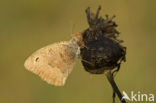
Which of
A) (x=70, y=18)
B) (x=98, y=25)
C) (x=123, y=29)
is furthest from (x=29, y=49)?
(x=98, y=25)

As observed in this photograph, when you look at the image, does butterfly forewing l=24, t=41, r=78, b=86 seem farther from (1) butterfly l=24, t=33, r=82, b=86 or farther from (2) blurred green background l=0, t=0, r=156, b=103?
(2) blurred green background l=0, t=0, r=156, b=103

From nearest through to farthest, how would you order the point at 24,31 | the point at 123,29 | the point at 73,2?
1. the point at 123,29
2. the point at 24,31
3. the point at 73,2

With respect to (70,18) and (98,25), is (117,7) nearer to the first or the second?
(70,18)

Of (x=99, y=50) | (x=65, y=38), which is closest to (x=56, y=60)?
(x=99, y=50)

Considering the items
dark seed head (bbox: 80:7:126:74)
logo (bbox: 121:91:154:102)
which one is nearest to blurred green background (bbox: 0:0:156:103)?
logo (bbox: 121:91:154:102)

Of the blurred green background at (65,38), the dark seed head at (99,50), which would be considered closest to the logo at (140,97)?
the blurred green background at (65,38)

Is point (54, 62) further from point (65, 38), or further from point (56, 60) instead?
point (65, 38)
